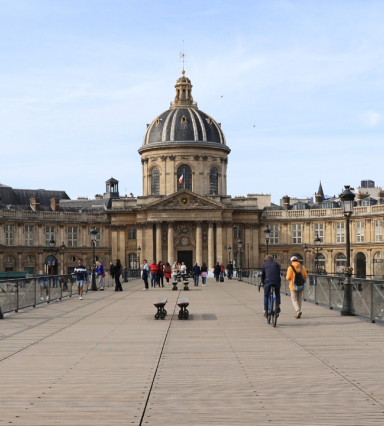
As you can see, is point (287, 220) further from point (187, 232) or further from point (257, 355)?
point (257, 355)

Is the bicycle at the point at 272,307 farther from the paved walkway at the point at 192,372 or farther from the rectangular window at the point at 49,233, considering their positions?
the rectangular window at the point at 49,233

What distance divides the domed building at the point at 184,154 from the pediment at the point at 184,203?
19.4ft

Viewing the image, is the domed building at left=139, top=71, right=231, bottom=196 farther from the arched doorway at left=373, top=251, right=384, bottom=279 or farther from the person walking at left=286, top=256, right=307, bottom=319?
the person walking at left=286, top=256, right=307, bottom=319

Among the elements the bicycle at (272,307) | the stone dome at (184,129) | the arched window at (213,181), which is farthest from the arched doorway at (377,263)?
the bicycle at (272,307)

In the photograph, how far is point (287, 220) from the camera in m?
95.6

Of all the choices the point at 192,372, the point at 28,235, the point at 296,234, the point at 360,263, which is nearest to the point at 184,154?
the point at 296,234

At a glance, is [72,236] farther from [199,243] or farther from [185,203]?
[199,243]

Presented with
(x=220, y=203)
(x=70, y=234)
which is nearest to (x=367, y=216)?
(x=220, y=203)

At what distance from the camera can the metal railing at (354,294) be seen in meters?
21.0

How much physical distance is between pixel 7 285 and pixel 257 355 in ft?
41.4

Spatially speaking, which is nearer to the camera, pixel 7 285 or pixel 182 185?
pixel 7 285

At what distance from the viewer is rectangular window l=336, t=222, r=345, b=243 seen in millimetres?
91812

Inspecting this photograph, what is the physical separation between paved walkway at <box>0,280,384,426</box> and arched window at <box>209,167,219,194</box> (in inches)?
2960

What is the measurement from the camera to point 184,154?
96.2 meters
